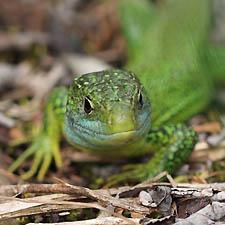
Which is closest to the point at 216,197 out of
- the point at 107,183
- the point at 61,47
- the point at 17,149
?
the point at 107,183

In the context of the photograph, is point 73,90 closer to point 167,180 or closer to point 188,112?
point 167,180

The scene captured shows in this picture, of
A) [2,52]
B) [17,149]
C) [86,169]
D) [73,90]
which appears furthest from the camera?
[2,52]

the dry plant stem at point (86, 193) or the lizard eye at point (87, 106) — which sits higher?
the lizard eye at point (87, 106)

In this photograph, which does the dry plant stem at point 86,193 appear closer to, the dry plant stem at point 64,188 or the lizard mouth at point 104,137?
the dry plant stem at point 64,188

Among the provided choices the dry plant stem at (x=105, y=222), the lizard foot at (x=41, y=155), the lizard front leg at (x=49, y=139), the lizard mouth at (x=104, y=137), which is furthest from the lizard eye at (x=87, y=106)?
the lizard foot at (x=41, y=155)

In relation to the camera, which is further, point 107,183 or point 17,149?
point 17,149

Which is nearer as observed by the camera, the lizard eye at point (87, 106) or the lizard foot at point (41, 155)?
the lizard eye at point (87, 106)

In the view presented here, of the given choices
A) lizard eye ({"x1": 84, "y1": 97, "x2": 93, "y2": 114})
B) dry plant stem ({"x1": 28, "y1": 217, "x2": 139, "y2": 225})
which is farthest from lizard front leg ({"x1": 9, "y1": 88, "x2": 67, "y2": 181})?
dry plant stem ({"x1": 28, "y1": 217, "x2": 139, "y2": 225})

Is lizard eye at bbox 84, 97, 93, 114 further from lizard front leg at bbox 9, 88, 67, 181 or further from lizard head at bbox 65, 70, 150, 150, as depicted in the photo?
lizard front leg at bbox 9, 88, 67, 181
